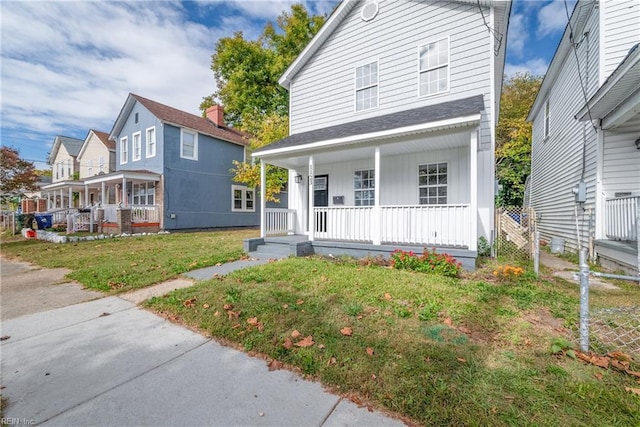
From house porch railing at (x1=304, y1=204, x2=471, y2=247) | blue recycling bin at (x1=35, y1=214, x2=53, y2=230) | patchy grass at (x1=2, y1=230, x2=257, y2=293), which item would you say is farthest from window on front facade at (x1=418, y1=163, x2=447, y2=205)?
blue recycling bin at (x1=35, y1=214, x2=53, y2=230)

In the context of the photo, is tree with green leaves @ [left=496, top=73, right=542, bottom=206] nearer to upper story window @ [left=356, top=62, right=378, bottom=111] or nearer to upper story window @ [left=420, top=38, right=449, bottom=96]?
upper story window @ [left=420, top=38, right=449, bottom=96]

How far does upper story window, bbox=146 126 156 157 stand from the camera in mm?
15922

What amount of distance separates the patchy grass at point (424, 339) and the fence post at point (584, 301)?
28cm

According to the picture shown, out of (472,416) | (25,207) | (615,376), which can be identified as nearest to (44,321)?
(472,416)

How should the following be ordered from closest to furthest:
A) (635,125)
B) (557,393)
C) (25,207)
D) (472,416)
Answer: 1. (472,416)
2. (557,393)
3. (635,125)
4. (25,207)

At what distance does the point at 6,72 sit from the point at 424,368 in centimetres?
1610

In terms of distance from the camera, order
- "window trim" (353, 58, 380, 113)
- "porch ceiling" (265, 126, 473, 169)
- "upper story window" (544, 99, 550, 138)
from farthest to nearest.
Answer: "upper story window" (544, 99, 550, 138) → "window trim" (353, 58, 380, 113) → "porch ceiling" (265, 126, 473, 169)

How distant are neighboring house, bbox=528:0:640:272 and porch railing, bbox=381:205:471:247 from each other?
2.94 meters

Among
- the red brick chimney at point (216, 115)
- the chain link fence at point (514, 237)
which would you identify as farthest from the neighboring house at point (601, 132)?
the red brick chimney at point (216, 115)

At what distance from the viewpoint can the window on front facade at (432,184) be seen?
7.68m

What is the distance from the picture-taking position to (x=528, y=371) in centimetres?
239

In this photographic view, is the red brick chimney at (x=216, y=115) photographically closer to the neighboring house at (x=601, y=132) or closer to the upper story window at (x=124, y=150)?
the upper story window at (x=124, y=150)

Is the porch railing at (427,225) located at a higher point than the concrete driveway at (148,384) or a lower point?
higher

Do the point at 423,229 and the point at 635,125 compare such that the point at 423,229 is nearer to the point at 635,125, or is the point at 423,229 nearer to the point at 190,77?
the point at 635,125
